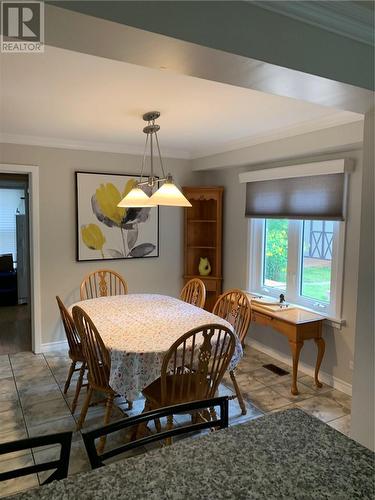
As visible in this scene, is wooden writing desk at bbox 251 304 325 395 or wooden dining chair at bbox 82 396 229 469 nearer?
wooden dining chair at bbox 82 396 229 469

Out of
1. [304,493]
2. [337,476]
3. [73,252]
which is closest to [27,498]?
[304,493]

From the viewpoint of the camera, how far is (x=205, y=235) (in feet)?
17.2

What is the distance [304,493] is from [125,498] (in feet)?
1.36

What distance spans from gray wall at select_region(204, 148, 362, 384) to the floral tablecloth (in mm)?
1224

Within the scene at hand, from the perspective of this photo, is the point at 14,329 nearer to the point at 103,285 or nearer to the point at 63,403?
the point at 103,285

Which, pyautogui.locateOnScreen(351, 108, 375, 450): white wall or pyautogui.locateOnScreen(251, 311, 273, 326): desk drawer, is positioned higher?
pyautogui.locateOnScreen(351, 108, 375, 450): white wall

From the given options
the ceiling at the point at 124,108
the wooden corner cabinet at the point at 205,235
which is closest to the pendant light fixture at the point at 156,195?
the ceiling at the point at 124,108

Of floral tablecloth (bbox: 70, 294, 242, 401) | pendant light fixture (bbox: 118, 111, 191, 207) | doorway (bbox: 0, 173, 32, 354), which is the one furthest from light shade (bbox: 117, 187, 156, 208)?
doorway (bbox: 0, 173, 32, 354)

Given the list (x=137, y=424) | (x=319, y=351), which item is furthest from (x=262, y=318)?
(x=137, y=424)

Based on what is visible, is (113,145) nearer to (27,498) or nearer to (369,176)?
(369,176)

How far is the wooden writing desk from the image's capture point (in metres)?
3.30

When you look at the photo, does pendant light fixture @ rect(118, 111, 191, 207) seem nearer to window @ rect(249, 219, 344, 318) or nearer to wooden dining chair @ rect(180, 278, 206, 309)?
wooden dining chair @ rect(180, 278, 206, 309)

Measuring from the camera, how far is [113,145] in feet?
14.6

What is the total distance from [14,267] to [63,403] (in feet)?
15.9
